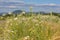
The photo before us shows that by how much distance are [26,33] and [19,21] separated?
328mm

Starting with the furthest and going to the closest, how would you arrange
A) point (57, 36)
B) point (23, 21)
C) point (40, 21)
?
point (23, 21) < point (40, 21) < point (57, 36)

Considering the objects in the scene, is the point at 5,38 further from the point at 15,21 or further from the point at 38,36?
the point at 38,36

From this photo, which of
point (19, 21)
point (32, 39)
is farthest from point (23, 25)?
point (32, 39)

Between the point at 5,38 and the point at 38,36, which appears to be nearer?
the point at 38,36

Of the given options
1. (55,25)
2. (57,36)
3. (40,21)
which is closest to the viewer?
(57,36)

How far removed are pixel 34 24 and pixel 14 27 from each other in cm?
42

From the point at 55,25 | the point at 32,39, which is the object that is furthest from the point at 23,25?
the point at 55,25

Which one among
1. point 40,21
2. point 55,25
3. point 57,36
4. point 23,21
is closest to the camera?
point 57,36

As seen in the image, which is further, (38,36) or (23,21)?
(23,21)

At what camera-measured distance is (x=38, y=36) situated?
5.41 metres

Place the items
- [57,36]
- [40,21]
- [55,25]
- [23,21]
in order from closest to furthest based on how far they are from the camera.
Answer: [57,36] < [40,21] < [23,21] < [55,25]

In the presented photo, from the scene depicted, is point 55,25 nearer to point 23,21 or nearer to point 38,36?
point 23,21

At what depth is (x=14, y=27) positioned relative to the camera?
5855mm

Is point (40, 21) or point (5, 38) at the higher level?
point (40, 21)
